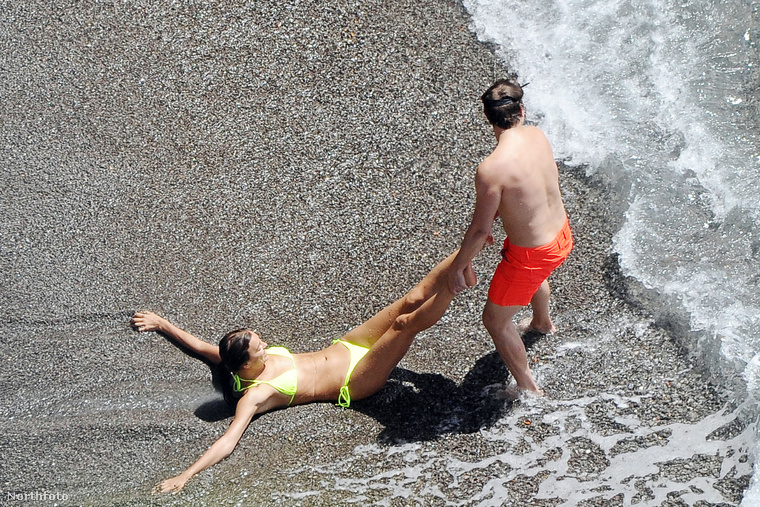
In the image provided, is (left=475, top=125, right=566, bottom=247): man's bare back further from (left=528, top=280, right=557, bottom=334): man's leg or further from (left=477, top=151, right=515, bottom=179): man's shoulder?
(left=528, top=280, right=557, bottom=334): man's leg

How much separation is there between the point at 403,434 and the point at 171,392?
4.88 ft

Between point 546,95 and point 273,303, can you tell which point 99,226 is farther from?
point 546,95

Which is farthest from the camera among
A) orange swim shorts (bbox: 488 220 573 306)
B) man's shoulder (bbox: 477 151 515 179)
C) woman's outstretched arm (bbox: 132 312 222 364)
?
woman's outstretched arm (bbox: 132 312 222 364)

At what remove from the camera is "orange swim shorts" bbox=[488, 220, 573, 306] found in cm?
339

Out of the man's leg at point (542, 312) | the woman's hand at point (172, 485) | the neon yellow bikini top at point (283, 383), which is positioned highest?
the man's leg at point (542, 312)

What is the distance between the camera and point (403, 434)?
12.7 ft

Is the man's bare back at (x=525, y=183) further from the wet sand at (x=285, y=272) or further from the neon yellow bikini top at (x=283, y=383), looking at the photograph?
the neon yellow bikini top at (x=283, y=383)

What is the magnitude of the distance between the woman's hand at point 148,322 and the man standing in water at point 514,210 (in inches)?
A: 78.6

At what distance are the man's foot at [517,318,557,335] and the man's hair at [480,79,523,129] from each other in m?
1.52

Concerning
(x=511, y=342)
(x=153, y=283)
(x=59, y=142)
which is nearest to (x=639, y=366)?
(x=511, y=342)

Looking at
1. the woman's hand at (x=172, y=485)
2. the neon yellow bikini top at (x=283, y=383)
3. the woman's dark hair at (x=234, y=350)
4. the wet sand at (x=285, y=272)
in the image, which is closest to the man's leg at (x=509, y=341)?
the wet sand at (x=285, y=272)

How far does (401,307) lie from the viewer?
391cm

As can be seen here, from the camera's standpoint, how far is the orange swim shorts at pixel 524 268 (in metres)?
3.39

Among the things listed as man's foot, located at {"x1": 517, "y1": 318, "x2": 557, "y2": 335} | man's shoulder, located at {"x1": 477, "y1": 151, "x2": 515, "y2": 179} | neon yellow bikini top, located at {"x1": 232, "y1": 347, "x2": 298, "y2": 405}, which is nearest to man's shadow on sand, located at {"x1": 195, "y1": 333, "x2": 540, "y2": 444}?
man's foot, located at {"x1": 517, "y1": 318, "x2": 557, "y2": 335}
